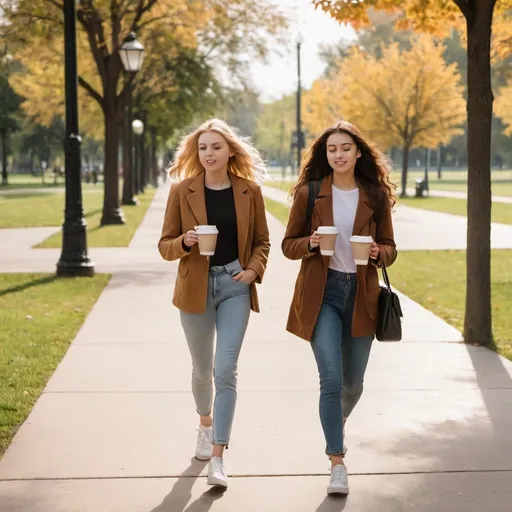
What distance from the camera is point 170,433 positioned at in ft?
18.5

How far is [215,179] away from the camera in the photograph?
4945mm

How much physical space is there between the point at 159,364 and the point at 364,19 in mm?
4248

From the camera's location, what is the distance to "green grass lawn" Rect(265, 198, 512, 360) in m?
9.86

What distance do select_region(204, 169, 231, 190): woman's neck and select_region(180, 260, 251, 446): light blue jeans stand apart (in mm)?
397

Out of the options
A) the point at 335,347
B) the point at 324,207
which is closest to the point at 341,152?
the point at 324,207

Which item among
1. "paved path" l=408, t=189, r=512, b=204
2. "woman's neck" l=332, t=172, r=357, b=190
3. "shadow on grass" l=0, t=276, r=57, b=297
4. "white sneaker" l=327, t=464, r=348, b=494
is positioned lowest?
"paved path" l=408, t=189, r=512, b=204

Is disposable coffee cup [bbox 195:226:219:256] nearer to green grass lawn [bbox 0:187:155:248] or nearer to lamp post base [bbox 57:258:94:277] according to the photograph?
lamp post base [bbox 57:258:94:277]

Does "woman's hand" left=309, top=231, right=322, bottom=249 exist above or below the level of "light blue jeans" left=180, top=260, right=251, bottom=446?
above

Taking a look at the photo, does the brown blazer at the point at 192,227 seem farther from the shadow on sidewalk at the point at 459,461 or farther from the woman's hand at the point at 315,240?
the shadow on sidewalk at the point at 459,461

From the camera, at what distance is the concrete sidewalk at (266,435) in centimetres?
454

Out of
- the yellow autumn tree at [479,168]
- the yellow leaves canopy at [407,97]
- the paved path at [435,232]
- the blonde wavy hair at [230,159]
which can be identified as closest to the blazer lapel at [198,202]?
the blonde wavy hair at [230,159]

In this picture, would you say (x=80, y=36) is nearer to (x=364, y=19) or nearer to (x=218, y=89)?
(x=218, y=89)

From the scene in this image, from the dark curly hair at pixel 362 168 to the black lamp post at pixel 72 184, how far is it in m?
9.05

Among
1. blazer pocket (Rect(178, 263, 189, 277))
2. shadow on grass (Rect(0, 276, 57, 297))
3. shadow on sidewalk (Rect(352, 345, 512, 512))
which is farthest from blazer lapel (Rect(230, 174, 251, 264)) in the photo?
shadow on grass (Rect(0, 276, 57, 297))
